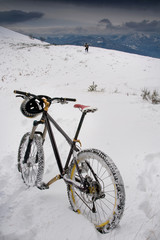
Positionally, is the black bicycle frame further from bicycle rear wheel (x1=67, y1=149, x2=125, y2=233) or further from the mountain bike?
bicycle rear wheel (x1=67, y1=149, x2=125, y2=233)

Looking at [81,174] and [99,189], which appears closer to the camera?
[99,189]

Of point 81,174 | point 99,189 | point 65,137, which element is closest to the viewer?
point 99,189

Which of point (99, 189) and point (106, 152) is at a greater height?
point (99, 189)

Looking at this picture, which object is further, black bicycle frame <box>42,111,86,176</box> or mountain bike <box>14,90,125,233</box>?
black bicycle frame <box>42,111,86,176</box>

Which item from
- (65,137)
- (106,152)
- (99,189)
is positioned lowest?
(106,152)

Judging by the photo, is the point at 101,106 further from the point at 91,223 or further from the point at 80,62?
the point at 80,62

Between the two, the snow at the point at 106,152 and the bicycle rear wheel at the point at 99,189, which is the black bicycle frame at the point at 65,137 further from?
the snow at the point at 106,152

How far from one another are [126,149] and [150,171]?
2.56 ft

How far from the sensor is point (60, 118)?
213 inches

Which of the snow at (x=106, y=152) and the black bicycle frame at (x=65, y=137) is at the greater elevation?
the black bicycle frame at (x=65, y=137)

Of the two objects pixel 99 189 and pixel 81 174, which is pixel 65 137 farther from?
pixel 99 189

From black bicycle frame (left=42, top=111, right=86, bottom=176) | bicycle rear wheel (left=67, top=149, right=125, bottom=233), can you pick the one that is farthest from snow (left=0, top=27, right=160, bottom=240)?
black bicycle frame (left=42, top=111, right=86, bottom=176)

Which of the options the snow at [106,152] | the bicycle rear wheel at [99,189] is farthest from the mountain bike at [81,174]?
the snow at [106,152]

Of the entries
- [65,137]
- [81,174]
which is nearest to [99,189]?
[81,174]
